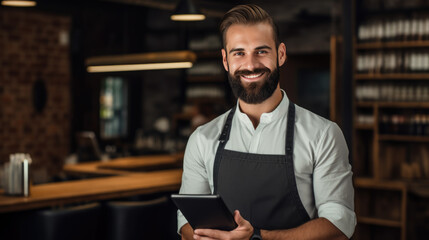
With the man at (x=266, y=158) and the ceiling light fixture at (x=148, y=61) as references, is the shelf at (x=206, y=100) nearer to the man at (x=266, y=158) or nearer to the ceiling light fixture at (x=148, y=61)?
the ceiling light fixture at (x=148, y=61)

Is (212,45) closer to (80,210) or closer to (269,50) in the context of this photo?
(80,210)

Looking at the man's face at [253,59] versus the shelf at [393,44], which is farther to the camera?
the shelf at [393,44]

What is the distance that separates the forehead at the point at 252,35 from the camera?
6.25 ft

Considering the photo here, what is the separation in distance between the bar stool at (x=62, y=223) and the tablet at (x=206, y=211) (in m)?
2.54

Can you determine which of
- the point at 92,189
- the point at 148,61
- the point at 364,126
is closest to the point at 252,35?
the point at 92,189

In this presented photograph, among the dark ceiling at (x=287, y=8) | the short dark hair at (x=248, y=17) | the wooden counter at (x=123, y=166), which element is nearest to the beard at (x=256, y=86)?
the short dark hair at (x=248, y=17)

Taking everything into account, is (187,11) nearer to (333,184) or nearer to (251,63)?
(251,63)

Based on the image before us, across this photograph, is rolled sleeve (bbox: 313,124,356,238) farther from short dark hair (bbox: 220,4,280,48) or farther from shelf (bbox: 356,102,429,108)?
shelf (bbox: 356,102,429,108)

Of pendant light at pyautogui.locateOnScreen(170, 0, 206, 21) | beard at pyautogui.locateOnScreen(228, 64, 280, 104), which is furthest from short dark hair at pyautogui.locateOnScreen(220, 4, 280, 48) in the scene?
pendant light at pyautogui.locateOnScreen(170, 0, 206, 21)

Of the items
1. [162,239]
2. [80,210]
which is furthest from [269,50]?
[162,239]

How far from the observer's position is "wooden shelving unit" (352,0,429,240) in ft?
21.2

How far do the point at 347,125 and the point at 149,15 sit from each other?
6.33m

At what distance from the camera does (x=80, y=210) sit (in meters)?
4.27

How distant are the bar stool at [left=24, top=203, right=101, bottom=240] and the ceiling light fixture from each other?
283 centimetres
